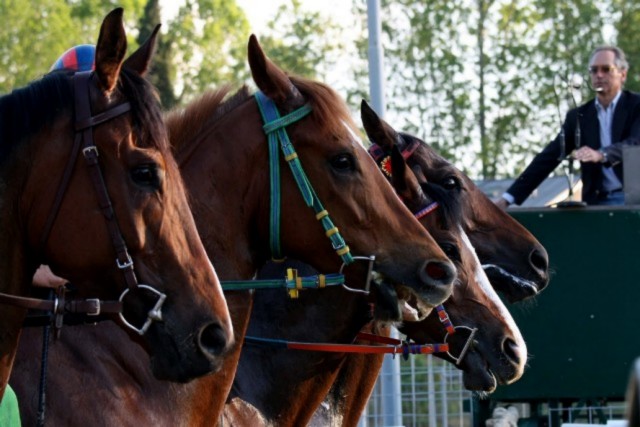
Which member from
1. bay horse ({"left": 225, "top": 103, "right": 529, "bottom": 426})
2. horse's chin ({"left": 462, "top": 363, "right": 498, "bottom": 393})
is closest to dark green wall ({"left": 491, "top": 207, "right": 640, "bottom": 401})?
bay horse ({"left": 225, "top": 103, "right": 529, "bottom": 426})

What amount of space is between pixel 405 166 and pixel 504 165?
22315 millimetres

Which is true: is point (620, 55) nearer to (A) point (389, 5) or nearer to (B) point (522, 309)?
(B) point (522, 309)

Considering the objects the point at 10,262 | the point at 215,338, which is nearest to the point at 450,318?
the point at 215,338

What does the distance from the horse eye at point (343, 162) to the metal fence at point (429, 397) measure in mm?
4297

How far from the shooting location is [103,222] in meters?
4.34

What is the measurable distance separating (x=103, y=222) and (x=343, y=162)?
156cm

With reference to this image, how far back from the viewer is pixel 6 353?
4.25 meters

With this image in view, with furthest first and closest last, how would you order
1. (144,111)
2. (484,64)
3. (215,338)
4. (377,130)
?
(484,64) < (377,130) < (144,111) < (215,338)

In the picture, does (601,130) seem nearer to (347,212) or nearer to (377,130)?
(377,130)

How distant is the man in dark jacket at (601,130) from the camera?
9805mm

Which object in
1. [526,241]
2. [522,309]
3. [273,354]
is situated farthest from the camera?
[522,309]

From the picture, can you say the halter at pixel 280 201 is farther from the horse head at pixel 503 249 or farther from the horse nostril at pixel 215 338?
the horse head at pixel 503 249

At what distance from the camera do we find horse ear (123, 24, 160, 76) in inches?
187

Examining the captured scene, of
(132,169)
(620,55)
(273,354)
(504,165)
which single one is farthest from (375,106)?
(504,165)
